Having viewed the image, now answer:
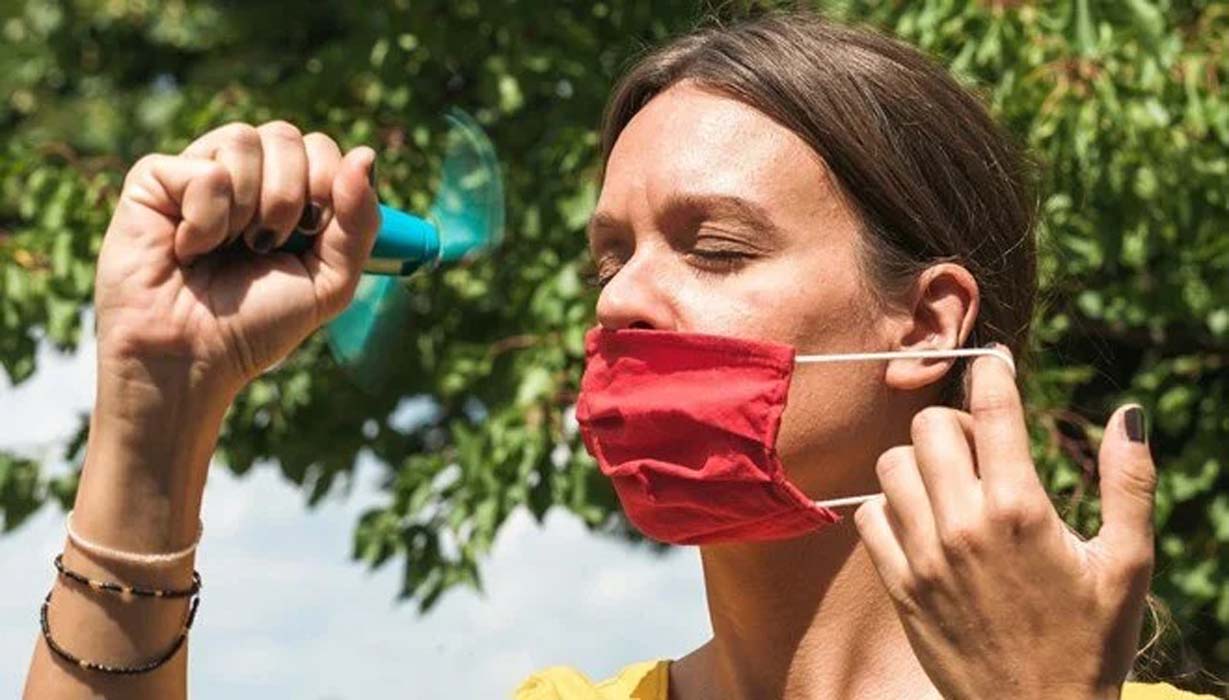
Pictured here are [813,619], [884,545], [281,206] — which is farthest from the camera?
[813,619]

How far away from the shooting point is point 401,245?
106 inches

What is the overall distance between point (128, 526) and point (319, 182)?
0.39 metres

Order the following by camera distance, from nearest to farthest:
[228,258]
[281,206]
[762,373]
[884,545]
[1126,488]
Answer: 1. [1126,488]
2. [884,545]
3. [281,206]
4. [228,258]
5. [762,373]

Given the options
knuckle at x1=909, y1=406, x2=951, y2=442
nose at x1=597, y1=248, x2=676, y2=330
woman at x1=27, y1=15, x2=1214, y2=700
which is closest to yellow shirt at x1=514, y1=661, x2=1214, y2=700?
woman at x1=27, y1=15, x2=1214, y2=700

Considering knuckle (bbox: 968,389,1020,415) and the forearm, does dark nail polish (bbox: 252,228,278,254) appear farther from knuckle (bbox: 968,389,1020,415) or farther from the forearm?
knuckle (bbox: 968,389,1020,415)

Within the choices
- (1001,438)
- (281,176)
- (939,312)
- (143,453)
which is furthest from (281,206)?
(939,312)

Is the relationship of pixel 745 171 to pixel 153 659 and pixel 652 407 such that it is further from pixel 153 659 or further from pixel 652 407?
pixel 153 659

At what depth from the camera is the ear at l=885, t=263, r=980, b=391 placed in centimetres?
300

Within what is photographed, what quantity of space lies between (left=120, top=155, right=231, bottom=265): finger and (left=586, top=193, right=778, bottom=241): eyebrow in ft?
2.18

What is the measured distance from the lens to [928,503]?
88.7 inches

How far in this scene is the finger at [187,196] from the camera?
7.73 ft

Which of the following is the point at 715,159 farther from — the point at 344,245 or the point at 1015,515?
the point at 1015,515

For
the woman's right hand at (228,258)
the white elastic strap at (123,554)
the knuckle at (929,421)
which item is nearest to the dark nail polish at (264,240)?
the woman's right hand at (228,258)

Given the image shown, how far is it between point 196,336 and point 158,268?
0.08m
